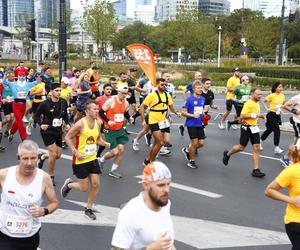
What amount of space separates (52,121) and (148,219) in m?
5.80

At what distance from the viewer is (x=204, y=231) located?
20.8 feet

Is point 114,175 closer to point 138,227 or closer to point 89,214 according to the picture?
point 89,214

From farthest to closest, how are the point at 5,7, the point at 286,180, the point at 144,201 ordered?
the point at 5,7, the point at 286,180, the point at 144,201

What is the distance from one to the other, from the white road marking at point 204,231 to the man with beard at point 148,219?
2.72 m

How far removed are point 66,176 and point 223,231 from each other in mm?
3755

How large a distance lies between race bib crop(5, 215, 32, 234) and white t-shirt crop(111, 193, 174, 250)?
4.07 feet

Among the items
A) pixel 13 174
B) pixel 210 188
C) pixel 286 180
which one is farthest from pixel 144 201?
pixel 210 188

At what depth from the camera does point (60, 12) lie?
58.4 ft

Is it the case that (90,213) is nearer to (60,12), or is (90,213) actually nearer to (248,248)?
(248,248)

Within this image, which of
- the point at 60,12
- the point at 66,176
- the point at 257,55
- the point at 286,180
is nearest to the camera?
the point at 286,180

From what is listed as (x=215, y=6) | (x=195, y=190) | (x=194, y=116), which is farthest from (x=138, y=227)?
(x=215, y=6)

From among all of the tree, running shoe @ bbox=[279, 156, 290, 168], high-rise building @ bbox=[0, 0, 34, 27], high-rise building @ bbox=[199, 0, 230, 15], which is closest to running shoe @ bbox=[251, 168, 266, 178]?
running shoe @ bbox=[279, 156, 290, 168]

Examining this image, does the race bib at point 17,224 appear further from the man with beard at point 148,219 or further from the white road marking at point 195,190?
the white road marking at point 195,190

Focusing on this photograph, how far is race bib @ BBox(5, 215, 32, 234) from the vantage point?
4.16 m
